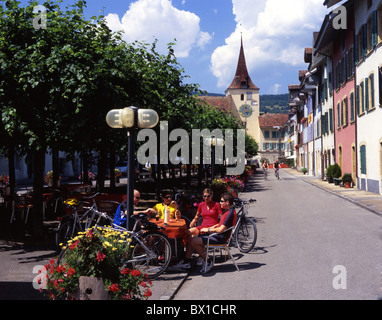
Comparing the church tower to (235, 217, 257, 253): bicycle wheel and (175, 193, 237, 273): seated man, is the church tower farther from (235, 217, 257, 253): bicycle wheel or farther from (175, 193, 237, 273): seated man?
(175, 193, 237, 273): seated man

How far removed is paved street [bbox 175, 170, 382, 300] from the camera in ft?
20.7

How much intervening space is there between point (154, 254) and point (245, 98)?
363ft

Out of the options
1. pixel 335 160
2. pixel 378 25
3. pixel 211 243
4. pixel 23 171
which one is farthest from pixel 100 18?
pixel 23 171

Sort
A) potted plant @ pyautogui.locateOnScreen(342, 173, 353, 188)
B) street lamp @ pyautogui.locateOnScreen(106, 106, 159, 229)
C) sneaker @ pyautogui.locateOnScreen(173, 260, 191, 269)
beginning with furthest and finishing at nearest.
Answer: potted plant @ pyautogui.locateOnScreen(342, 173, 353, 188) < sneaker @ pyautogui.locateOnScreen(173, 260, 191, 269) < street lamp @ pyautogui.locateOnScreen(106, 106, 159, 229)

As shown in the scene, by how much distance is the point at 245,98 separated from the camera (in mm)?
116062

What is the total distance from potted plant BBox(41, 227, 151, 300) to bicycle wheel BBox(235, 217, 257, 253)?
490cm

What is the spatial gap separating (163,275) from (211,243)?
1.03 meters

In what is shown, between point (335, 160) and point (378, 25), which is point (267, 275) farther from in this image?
point (335, 160)

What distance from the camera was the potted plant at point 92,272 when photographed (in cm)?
477

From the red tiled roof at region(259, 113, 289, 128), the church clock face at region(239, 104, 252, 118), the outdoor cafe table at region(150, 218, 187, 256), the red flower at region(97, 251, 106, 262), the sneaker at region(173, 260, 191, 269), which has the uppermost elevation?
the church clock face at region(239, 104, 252, 118)

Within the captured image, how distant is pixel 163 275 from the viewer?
Answer: 300 inches

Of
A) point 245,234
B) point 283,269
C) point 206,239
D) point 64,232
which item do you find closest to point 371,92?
point 245,234

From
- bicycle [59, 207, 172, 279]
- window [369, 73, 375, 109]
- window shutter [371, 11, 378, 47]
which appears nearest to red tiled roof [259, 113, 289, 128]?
window [369, 73, 375, 109]

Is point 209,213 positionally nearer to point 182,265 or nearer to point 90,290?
point 182,265
